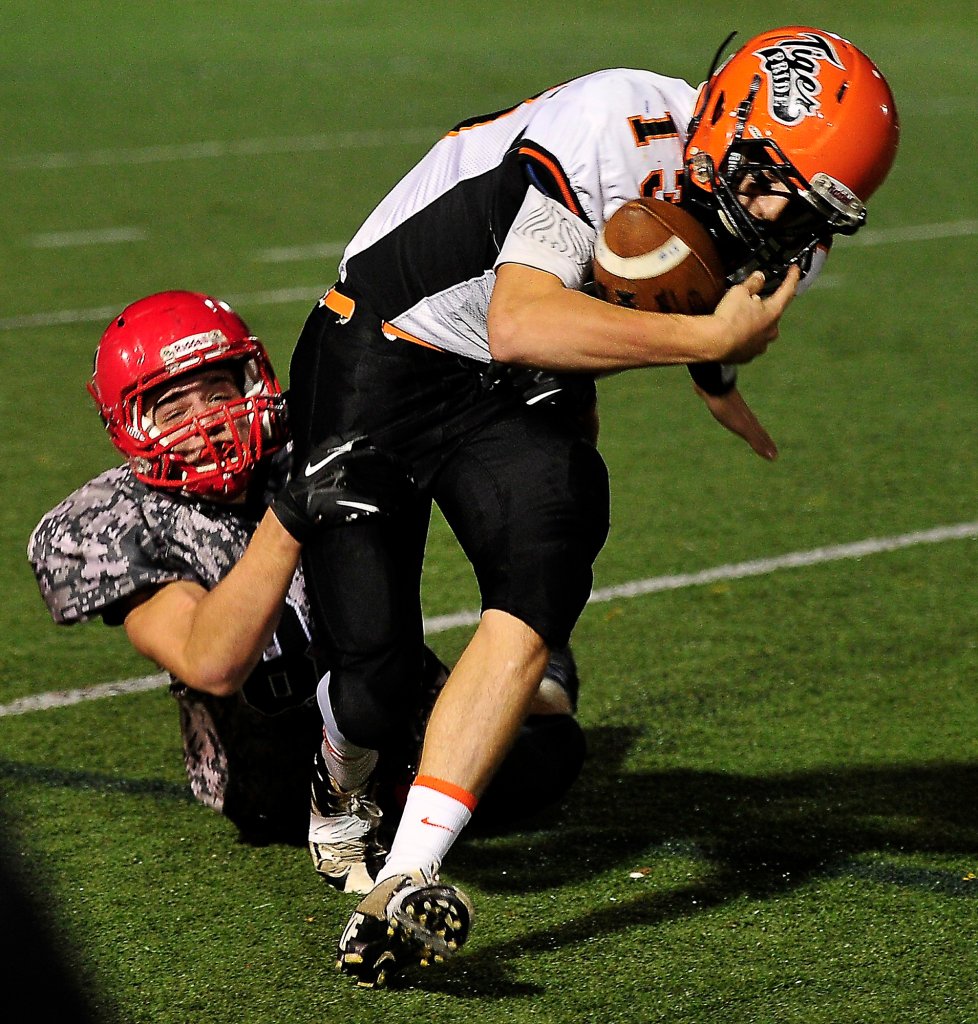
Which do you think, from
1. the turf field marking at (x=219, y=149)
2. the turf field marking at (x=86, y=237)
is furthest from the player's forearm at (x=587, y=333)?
the turf field marking at (x=219, y=149)

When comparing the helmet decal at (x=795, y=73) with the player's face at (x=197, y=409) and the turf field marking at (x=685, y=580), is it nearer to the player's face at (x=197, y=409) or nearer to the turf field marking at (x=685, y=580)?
the player's face at (x=197, y=409)

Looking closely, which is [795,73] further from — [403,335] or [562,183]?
[403,335]

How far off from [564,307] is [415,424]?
21.2 inches

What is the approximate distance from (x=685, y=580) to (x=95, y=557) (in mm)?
2141

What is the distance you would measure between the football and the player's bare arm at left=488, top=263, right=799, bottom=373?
0.07m

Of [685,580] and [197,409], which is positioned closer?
[197,409]

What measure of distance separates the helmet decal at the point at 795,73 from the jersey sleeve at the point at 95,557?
4.61 ft

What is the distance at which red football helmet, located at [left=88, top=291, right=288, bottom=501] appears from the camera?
315cm

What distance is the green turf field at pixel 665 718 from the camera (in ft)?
9.23

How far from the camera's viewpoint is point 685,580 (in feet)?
15.8

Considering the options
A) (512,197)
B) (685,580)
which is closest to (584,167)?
(512,197)

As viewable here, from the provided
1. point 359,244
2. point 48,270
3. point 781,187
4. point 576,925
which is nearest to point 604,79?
point 781,187

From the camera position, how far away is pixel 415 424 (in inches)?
122

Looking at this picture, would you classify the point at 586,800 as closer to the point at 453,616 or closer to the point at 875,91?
the point at 453,616
